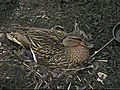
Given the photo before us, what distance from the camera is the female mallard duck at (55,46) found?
10.0ft

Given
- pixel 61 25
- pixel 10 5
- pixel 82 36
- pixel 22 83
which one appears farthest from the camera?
pixel 10 5

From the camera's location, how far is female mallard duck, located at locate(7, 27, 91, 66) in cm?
305

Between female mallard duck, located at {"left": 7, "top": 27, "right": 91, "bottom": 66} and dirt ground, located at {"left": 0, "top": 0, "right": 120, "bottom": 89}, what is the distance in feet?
0.40

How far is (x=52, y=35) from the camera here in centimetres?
318

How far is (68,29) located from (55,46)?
0.43 meters

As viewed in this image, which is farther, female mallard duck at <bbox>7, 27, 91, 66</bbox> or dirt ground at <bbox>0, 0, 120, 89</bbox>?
female mallard duck at <bbox>7, 27, 91, 66</bbox>

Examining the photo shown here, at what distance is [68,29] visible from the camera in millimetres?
3465

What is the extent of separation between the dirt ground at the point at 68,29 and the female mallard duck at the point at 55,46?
0.40ft

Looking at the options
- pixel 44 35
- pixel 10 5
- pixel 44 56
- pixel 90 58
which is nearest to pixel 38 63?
pixel 44 56

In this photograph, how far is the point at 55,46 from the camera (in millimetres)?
3100

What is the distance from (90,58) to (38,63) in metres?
0.50

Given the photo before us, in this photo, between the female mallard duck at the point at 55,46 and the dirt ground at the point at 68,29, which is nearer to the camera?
the dirt ground at the point at 68,29

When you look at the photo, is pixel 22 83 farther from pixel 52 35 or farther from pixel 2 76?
pixel 52 35

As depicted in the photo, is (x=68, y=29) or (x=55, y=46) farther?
(x=68, y=29)
